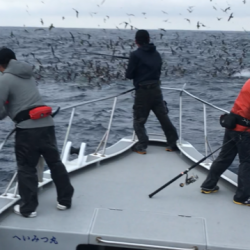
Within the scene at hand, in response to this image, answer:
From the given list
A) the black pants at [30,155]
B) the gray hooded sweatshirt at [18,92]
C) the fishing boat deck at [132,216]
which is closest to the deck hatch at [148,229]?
the fishing boat deck at [132,216]

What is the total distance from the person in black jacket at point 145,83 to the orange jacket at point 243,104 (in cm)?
184

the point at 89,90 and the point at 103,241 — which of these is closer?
the point at 103,241

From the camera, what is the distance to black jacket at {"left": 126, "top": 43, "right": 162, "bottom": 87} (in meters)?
7.27

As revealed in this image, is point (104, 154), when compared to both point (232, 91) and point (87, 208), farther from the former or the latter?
point (232, 91)

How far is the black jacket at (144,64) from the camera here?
727 cm

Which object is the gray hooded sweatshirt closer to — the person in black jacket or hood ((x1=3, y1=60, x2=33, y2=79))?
hood ((x1=3, y1=60, x2=33, y2=79))

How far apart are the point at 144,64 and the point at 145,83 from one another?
0.28 meters

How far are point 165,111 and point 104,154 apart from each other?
1.10 meters

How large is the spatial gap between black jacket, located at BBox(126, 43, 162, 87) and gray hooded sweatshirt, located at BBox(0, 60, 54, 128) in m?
2.27

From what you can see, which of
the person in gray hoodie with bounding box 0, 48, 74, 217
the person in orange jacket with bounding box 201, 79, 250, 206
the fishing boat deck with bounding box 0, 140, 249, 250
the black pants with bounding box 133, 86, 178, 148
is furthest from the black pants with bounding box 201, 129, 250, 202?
the person in gray hoodie with bounding box 0, 48, 74, 217

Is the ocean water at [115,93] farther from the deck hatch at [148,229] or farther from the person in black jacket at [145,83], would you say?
the deck hatch at [148,229]

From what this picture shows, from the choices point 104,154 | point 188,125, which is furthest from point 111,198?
point 188,125

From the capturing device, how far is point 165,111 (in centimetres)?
775

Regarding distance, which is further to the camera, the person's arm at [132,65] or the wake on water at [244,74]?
the wake on water at [244,74]
